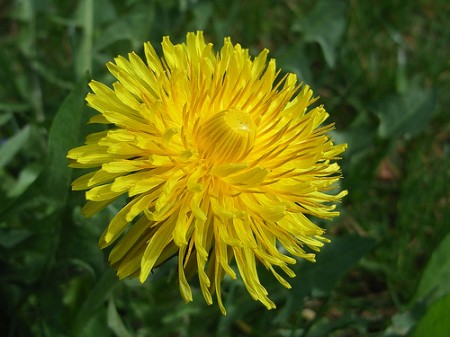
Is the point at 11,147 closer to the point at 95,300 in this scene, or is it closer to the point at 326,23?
the point at 95,300

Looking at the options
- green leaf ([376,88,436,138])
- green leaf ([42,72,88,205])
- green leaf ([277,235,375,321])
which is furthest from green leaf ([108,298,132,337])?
green leaf ([376,88,436,138])

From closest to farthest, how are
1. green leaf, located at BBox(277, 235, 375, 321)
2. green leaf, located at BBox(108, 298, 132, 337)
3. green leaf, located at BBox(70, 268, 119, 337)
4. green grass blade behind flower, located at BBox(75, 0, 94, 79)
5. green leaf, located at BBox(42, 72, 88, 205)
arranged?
1. green leaf, located at BBox(70, 268, 119, 337)
2. green leaf, located at BBox(42, 72, 88, 205)
3. green leaf, located at BBox(108, 298, 132, 337)
4. green leaf, located at BBox(277, 235, 375, 321)
5. green grass blade behind flower, located at BBox(75, 0, 94, 79)

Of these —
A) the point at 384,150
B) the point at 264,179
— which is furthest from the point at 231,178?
the point at 384,150

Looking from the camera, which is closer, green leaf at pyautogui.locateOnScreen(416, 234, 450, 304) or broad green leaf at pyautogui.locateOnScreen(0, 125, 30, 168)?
broad green leaf at pyautogui.locateOnScreen(0, 125, 30, 168)

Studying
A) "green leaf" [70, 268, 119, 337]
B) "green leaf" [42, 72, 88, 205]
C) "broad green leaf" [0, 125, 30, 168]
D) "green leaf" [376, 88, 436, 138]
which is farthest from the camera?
"green leaf" [376, 88, 436, 138]

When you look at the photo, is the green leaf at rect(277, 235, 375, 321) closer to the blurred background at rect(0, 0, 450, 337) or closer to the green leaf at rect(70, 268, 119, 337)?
the blurred background at rect(0, 0, 450, 337)

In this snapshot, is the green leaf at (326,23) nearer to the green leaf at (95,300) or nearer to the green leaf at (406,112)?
the green leaf at (406,112)

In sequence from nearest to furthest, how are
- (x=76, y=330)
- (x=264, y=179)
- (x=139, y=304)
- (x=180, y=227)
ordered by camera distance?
(x=180, y=227)
(x=264, y=179)
(x=76, y=330)
(x=139, y=304)

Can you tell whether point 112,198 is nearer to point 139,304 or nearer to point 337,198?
point 337,198
